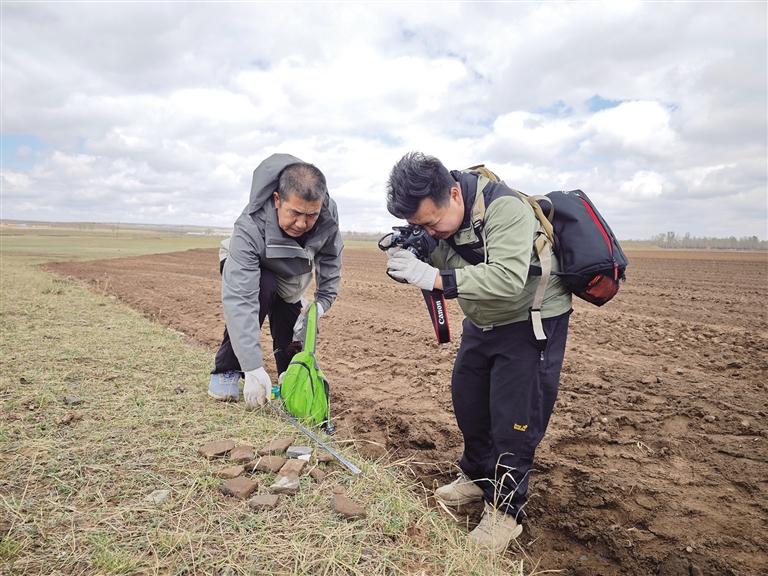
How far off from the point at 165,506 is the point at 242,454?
1.77 ft

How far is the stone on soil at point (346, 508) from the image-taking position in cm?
244

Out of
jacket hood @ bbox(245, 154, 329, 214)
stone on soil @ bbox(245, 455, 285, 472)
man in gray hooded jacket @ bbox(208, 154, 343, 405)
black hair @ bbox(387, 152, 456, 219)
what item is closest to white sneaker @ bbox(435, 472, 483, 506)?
stone on soil @ bbox(245, 455, 285, 472)

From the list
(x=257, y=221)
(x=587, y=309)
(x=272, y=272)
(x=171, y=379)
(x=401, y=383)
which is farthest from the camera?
(x=587, y=309)

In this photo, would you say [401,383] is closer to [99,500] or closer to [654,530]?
[654,530]

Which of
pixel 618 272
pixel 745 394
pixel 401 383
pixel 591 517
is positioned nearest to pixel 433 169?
pixel 618 272

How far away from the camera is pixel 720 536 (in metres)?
2.80

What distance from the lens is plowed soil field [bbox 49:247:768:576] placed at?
286cm

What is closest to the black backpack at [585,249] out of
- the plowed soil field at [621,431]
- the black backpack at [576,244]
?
the black backpack at [576,244]

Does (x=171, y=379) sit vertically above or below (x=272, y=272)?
below

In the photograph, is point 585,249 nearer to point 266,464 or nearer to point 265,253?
point 266,464

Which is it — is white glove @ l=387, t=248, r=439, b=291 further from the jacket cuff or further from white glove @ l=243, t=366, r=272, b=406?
white glove @ l=243, t=366, r=272, b=406

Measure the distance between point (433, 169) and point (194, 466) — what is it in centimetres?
207

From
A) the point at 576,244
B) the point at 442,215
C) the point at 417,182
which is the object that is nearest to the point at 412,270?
the point at 442,215

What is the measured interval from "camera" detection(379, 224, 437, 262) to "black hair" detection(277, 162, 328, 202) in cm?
80
